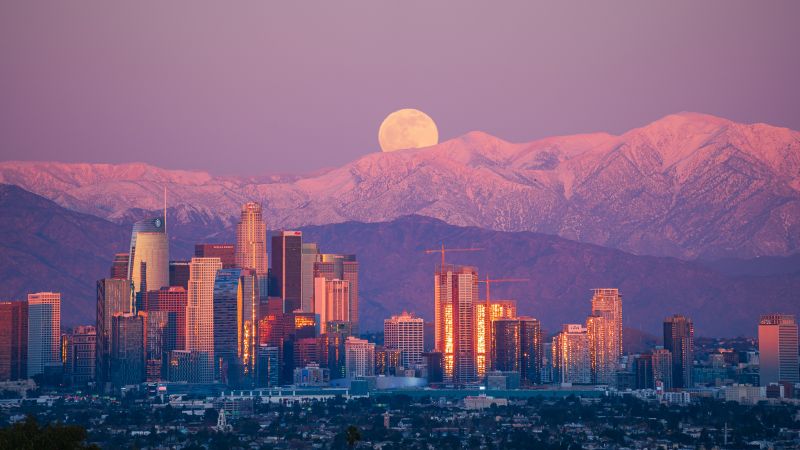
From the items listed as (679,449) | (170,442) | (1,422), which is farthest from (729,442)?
(1,422)

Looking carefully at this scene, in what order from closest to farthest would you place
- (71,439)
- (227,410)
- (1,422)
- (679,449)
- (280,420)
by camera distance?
(71,439)
(679,449)
(1,422)
(280,420)
(227,410)

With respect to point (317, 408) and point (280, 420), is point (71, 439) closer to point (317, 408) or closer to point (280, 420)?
point (280, 420)

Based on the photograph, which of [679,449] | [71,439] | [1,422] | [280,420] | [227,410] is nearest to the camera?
[71,439]

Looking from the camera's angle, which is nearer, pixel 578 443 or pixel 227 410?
pixel 578 443

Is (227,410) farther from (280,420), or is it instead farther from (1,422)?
(1,422)

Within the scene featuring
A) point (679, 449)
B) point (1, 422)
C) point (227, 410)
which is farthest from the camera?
point (227, 410)

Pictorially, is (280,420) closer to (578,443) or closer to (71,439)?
(578,443)

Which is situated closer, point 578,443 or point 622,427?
point 578,443

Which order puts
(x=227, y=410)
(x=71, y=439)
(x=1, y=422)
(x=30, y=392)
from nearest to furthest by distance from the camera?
(x=71, y=439) → (x=1, y=422) → (x=227, y=410) → (x=30, y=392)

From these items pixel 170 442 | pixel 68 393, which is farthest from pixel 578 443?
pixel 68 393
